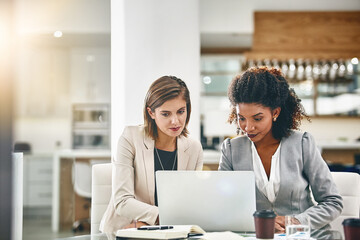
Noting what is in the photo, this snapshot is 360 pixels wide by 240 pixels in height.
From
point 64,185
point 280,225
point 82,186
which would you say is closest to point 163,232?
point 280,225

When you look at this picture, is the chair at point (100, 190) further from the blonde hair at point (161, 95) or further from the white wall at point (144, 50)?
the white wall at point (144, 50)

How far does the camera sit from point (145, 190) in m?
2.07

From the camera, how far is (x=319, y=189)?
192 cm

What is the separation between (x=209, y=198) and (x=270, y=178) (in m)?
0.54

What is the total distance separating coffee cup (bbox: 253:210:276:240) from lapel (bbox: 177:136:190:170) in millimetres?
753

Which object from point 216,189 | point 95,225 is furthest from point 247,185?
point 95,225

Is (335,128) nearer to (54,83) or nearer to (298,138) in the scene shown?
(54,83)

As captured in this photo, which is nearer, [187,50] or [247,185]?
[247,185]

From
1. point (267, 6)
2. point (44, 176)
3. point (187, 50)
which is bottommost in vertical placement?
point (44, 176)

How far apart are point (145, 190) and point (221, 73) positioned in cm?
539

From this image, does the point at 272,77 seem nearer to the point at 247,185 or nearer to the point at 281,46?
the point at 247,185

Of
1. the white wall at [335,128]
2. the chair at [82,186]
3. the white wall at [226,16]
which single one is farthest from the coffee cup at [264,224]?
the white wall at [335,128]

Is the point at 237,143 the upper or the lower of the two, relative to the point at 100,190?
upper

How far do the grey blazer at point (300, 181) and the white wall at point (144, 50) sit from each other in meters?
1.04
